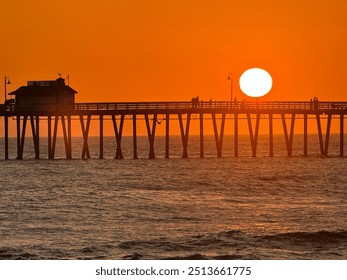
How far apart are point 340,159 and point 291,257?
56287 mm

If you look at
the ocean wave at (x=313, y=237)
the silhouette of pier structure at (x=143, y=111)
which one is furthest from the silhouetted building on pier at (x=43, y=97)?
the ocean wave at (x=313, y=237)

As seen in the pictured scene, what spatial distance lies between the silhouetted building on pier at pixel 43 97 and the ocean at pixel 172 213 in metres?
9.25

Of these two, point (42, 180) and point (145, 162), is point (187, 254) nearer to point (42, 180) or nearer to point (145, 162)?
point (42, 180)

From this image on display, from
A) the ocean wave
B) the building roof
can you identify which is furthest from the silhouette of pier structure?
the ocean wave

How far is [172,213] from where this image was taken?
4197cm

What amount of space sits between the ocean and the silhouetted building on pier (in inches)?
364

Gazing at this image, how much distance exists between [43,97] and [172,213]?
40736 mm

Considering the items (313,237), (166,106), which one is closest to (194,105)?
(166,106)

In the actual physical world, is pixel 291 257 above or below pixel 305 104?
below

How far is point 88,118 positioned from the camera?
3088 inches

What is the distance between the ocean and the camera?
32406mm

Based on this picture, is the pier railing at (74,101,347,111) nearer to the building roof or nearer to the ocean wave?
the building roof

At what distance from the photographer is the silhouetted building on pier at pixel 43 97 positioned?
266 ft
